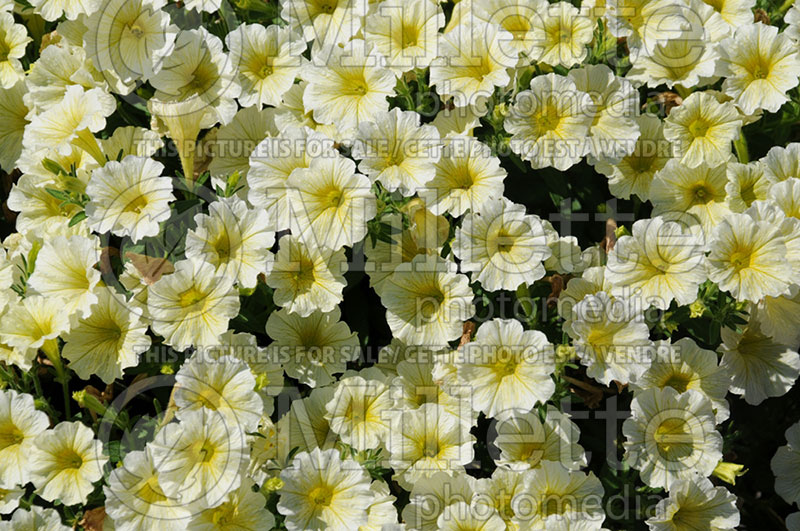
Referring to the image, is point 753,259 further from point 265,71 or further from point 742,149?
point 265,71

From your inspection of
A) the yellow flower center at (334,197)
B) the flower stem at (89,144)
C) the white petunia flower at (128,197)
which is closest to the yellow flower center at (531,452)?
the yellow flower center at (334,197)

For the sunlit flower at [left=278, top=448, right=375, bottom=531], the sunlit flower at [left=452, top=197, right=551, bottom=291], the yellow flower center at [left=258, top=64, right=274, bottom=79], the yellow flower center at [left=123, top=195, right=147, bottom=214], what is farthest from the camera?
the yellow flower center at [left=258, top=64, right=274, bottom=79]

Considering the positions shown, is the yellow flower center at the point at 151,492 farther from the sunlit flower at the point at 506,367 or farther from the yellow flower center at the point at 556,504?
the yellow flower center at the point at 556,504

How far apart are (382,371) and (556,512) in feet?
2.42

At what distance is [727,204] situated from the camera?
9.00ft

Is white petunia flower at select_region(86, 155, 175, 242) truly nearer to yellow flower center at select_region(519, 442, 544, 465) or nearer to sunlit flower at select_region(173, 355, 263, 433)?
sunlit flower at select_region(173, 355, 263, 433)

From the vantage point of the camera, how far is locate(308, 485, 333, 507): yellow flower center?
94.3 inches

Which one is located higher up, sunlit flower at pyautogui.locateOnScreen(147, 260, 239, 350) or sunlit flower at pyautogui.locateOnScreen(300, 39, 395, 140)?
sunlit flower at pyautogui.locateOnScreen(300, 39, 395, 140)

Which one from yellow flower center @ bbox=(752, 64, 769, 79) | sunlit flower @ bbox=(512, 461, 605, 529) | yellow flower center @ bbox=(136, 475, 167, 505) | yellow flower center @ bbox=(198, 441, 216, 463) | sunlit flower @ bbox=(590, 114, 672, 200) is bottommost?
sunlit flower @ bbox=(512, 461, 605, 529)

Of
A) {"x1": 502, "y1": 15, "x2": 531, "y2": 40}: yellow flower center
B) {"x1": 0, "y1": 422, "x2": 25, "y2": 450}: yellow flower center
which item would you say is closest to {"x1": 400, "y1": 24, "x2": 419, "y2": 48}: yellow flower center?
{"x1": 502, "y1": 15, "x2": 531, "y2": 40}: yellow flower center

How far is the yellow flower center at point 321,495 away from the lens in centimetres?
240

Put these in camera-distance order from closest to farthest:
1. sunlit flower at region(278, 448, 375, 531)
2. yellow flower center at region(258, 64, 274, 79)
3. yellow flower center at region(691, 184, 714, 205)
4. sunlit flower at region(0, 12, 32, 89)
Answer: sunlit flower at region(278, 448, 375, 531) < yellow flower center at region(691, 184, 714, 205) < yellow flower center at region(258, 64, 274, 79) < sunlit flower at region(0, 12, 32, 89)

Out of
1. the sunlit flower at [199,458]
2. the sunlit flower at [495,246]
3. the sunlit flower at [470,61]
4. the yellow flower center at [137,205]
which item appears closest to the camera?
the sunlit flower at [199,458]

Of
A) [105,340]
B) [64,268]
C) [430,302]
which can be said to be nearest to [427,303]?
[430,302]
